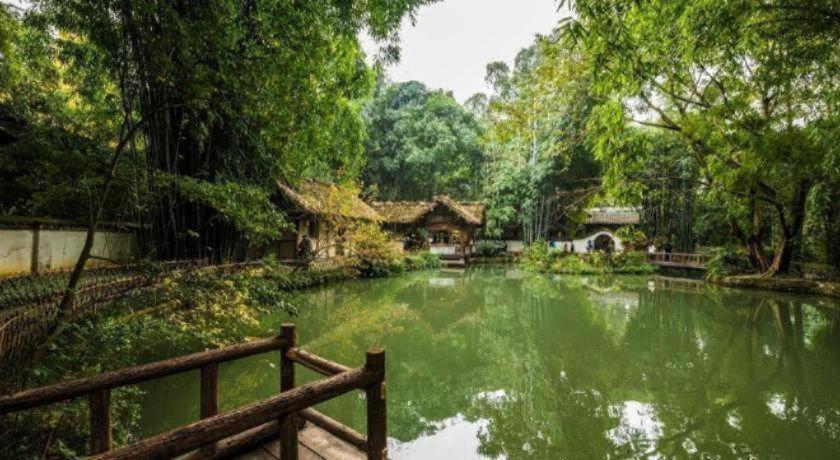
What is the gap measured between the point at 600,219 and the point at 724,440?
23.4m

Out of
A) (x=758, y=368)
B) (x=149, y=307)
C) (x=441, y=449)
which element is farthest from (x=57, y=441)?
(x=758, y=368)

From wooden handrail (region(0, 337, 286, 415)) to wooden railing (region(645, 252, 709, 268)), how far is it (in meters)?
20.4

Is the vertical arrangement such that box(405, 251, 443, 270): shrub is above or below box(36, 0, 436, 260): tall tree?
below

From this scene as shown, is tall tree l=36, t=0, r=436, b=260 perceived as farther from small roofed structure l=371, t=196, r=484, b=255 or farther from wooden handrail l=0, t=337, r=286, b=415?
small roofed structure l=371, t=196, r=484, b=255

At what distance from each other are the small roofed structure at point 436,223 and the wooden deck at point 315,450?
19549 mm

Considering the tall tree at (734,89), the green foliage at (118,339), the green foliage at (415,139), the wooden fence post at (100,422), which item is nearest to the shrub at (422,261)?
the green foliage at (415,139)

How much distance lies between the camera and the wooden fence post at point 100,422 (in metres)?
2.21

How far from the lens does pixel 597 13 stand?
278 cm

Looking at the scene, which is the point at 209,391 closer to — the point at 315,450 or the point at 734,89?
the point at 315,450

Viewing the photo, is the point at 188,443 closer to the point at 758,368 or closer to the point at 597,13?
the point at 597,13

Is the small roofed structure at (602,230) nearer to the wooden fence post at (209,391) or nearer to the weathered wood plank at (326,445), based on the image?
the weathered wood plank at (326,445)

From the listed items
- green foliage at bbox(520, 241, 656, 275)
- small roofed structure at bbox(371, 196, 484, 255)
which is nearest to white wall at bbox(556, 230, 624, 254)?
green foliage at bbox(520, 241, 656, 275)

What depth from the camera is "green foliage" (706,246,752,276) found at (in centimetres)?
1558

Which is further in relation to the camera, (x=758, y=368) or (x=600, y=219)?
(x=600, y=219)
